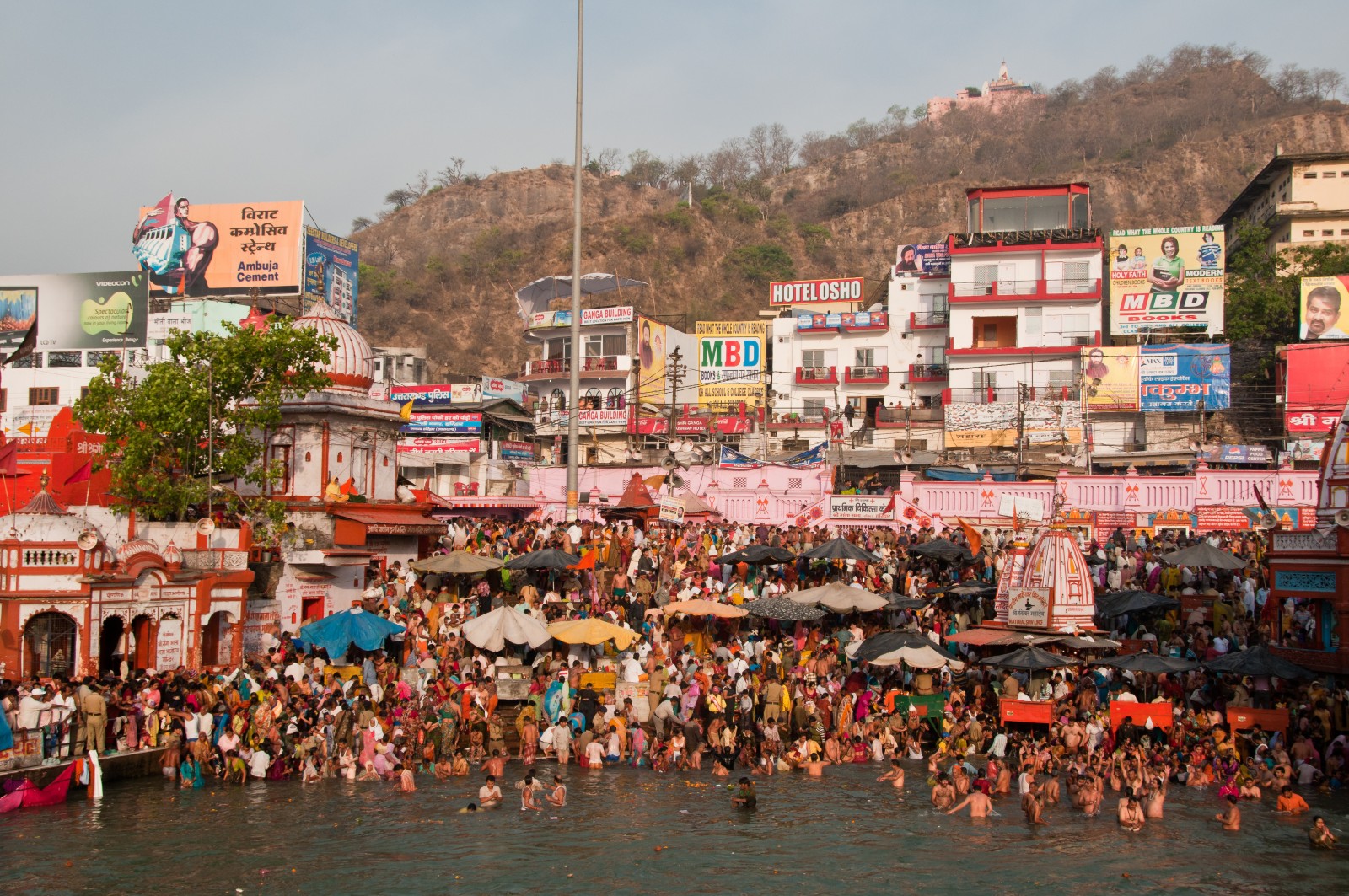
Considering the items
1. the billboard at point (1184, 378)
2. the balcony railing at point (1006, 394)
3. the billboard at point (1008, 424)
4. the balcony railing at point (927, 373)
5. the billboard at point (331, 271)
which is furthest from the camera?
the billboard at point (331, 271)

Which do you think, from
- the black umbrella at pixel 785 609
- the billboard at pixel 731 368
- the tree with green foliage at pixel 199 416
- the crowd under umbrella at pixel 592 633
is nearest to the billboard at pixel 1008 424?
the billboard at pixel 731 368

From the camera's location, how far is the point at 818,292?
60312 millimetres

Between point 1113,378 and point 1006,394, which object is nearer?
point 1113,378

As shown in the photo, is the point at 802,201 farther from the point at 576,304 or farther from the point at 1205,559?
the point at 1205,559

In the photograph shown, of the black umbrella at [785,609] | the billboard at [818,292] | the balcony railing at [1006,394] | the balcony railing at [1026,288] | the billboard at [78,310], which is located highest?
the billboard at [818,292]

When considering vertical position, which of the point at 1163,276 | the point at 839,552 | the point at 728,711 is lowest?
the point at 728,711

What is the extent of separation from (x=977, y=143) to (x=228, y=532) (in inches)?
3617

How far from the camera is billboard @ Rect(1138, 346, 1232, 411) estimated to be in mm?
47719

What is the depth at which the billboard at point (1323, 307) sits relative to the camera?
48.7 metres

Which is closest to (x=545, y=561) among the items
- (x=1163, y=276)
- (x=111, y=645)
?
(x=111, y=645)

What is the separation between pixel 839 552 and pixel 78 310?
41497mm

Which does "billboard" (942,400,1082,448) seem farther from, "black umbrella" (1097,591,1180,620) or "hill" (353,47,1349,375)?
"hill" (353,47,1349,375)

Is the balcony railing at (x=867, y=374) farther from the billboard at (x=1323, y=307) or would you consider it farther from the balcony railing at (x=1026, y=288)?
the billboard at (x=1323, y=307)

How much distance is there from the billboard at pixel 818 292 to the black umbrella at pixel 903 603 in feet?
118
